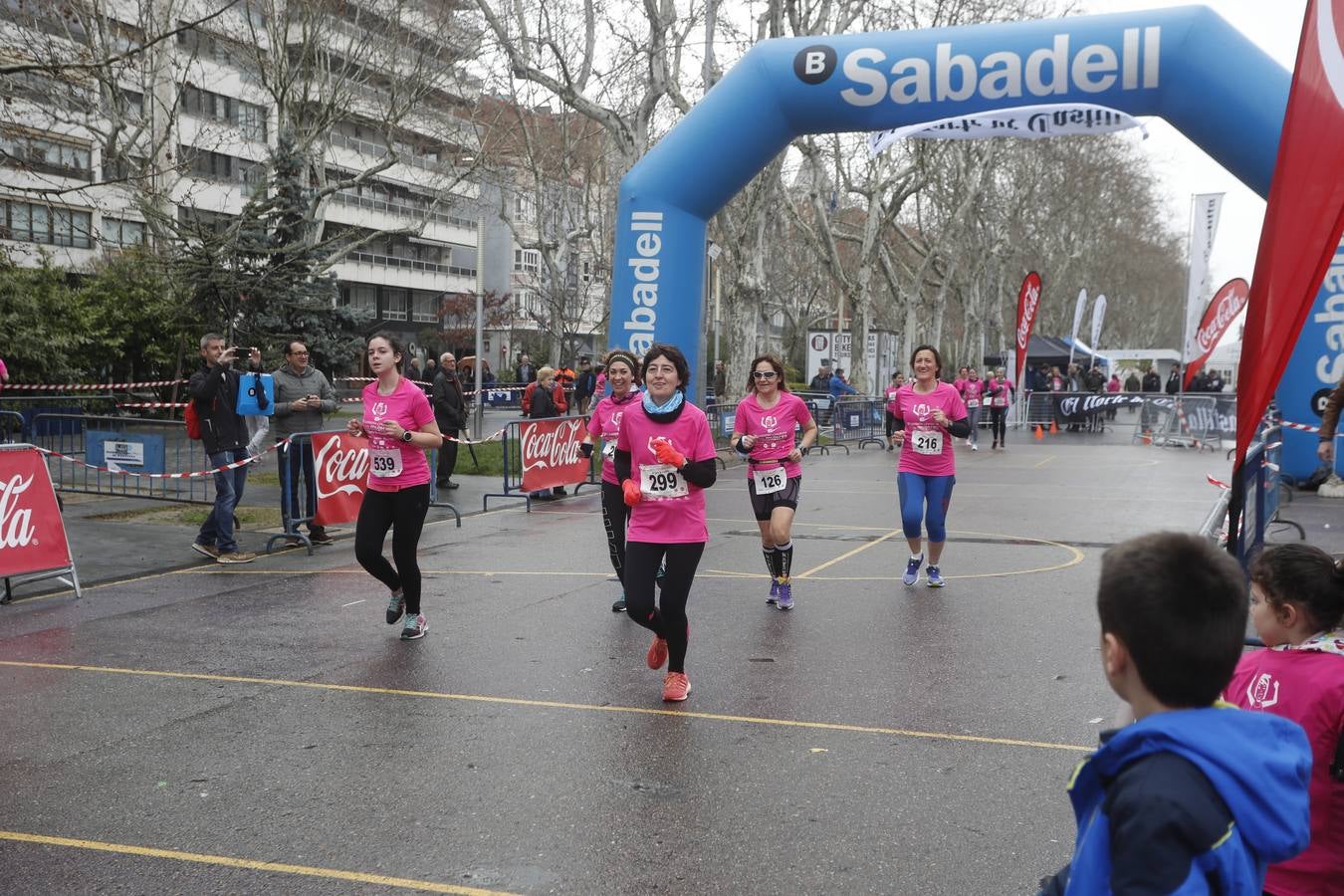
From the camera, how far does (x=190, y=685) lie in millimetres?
6645

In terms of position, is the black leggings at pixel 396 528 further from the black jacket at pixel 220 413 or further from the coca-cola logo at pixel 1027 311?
the coca-cola logo at pixel 1027 311

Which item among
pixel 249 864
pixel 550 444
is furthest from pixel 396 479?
pixel 550 444

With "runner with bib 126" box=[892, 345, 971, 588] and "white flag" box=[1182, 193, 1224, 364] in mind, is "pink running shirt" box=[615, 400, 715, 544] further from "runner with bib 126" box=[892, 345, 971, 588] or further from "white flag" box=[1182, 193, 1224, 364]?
"white flag" box=[1182, 193, 1224, 364]

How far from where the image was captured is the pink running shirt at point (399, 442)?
25.1 ft

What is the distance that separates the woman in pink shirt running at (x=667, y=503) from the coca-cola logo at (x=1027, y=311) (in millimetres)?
27250

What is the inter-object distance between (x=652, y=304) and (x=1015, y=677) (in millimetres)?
9257

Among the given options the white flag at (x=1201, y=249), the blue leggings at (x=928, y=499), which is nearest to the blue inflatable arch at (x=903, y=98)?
the blue leggings at (x=928, y=499)

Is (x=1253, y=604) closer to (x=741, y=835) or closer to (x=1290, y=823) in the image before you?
(x=1290, y=823)

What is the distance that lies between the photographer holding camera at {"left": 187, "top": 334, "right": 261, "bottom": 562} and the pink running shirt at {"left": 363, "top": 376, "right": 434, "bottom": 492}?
3.83 metres

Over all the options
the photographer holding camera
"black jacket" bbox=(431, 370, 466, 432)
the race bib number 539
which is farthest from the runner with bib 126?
"black jacket" bbox=(431, 370, 466, 432)

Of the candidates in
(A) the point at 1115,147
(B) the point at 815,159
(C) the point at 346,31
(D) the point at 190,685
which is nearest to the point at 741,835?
(D) the point at 190,685

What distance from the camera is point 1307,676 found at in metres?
2.77

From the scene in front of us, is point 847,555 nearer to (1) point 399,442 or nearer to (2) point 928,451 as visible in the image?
(2) point 928,451

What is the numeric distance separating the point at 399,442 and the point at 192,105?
4737 cm
